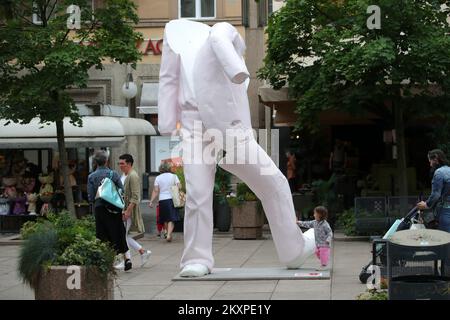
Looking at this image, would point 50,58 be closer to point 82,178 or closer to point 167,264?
point 167,264

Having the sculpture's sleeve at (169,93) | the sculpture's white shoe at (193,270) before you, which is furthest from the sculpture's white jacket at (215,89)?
the sculpture's white shoe at (193,270)

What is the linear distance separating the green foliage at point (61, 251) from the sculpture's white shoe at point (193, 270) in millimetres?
2831

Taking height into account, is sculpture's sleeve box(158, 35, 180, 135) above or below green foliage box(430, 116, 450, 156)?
above

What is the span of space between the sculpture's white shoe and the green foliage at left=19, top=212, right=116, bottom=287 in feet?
9.29

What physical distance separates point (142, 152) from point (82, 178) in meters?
6.06

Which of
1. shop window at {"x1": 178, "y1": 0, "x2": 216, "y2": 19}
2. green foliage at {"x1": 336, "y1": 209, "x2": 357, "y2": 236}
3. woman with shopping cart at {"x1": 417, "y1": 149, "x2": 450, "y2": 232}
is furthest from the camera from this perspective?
shop window at {"x1": 178, "y1": 0, "x2": 216, "y2": 19}

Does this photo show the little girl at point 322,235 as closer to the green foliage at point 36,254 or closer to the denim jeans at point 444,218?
the denim jeans at point 444,218

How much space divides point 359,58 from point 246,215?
3.90 m

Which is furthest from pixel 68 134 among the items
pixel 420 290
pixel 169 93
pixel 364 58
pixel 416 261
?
pixel 420 290

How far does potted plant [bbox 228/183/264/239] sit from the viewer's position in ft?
62.4

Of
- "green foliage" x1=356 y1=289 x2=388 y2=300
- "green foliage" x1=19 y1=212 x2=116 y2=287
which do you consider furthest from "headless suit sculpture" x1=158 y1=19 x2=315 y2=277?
"green foliage" x1=356 y1=289 x2=388 y2=300

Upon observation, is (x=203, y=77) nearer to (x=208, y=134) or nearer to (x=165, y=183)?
(x=208, y=134)

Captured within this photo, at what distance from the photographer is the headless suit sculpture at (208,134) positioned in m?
12.2

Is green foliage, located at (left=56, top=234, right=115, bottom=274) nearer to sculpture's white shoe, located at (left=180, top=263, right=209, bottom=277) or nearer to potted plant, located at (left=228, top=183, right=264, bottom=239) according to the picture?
sculpture's white shoe, located at (left=180, top=263, right=209, bottom=277)
